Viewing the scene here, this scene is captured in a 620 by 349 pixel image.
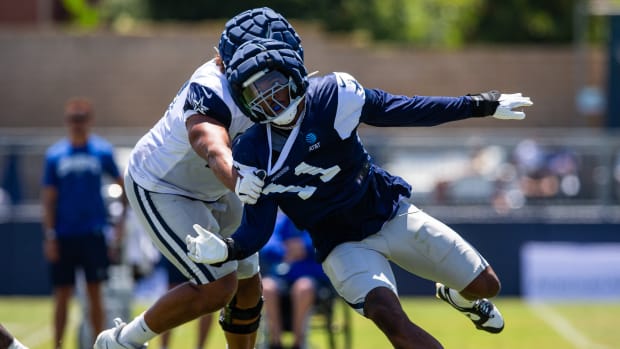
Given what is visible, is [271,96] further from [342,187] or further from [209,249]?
[209,249]

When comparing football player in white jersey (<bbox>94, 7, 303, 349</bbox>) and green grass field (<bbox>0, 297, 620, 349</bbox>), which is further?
green grass field (<bbox>0, 297, 620, 349</bbox>)

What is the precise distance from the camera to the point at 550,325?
12633 mm

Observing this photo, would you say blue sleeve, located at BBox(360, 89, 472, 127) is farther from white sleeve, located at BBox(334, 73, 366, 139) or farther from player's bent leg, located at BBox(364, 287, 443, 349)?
player's bent leg, located at BBox(364, 287, 443, 349)

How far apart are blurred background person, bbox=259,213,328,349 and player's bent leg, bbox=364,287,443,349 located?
3.54m

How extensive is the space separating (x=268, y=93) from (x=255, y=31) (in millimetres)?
375

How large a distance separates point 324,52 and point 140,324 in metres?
20.2

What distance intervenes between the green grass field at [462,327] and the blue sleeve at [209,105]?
5.09 meters

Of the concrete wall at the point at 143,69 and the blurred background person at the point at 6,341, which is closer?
the blurred background person at the point at 6,341

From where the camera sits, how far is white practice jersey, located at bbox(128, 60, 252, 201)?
5.93 meters

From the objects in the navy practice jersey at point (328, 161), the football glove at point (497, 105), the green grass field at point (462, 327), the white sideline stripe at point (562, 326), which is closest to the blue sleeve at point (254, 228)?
the navy practice jersey at point (328, 161)

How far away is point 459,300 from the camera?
21.5 ft

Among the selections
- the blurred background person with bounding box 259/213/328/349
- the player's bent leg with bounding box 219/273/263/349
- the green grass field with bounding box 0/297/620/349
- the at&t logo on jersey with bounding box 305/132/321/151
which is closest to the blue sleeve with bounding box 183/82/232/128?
the at&t logo on jersey with bounding box 305/132/321/151

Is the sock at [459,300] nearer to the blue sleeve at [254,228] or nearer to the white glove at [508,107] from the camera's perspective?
the white glove at [508,107]

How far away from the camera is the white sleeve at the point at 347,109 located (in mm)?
5887
